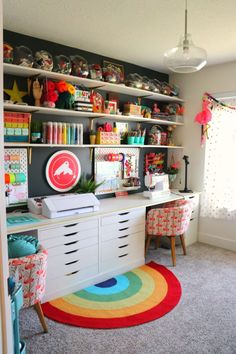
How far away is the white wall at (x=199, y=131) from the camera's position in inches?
151

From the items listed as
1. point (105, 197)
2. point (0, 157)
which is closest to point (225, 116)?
point (105, 197)

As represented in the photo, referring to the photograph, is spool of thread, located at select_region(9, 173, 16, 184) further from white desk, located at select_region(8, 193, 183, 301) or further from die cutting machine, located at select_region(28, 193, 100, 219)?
white desk, located at select_region(8, 193, 183, 301)

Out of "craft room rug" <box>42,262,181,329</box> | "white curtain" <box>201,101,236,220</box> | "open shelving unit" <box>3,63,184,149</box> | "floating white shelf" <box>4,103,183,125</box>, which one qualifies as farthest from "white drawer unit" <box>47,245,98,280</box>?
"white curtain" <box>201,101,236,220</box>

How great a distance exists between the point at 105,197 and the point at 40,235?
4.27 ft

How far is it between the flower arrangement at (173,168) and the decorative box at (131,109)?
1043mm

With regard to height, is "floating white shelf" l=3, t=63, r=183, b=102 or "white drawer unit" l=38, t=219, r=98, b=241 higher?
"floating white shelf" l=3, t=63, r=183, b=102

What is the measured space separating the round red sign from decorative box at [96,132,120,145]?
346mm

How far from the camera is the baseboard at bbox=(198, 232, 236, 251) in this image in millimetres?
3930

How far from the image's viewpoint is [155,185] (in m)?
3.73

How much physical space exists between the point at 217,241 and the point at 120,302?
2.02m

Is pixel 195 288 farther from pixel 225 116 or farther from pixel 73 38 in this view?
pixel 73 38

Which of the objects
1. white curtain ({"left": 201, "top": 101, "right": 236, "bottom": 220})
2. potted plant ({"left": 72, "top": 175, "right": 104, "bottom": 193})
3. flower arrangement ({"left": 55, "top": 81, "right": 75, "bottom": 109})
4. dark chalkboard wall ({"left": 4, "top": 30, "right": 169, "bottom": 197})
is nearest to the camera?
dark chalkboard wall ({"left": 4, "top": 30, "right": 169, "bottom": 197})

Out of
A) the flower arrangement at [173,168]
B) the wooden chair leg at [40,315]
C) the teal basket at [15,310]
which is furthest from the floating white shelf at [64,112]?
the teal basket at [15,310]

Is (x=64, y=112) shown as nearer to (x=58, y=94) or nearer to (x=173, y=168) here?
(x=58, y=94)
